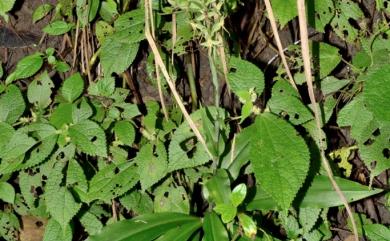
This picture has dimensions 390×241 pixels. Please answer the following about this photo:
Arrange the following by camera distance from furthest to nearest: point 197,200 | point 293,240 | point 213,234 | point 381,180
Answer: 1. point 381,180
2. point 197,200
3. point 293,240
4. point 213,234

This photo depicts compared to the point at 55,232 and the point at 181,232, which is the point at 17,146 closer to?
the point at 55,232

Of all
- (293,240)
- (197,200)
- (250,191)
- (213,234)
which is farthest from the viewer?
(197,200)

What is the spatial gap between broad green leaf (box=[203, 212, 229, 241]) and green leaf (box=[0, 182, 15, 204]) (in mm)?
578

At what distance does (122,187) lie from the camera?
144cm

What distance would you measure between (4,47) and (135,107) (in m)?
0.43

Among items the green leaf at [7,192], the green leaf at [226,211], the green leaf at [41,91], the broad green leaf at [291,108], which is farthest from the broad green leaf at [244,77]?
the green leaf at [7,192]

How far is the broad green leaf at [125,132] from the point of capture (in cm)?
146

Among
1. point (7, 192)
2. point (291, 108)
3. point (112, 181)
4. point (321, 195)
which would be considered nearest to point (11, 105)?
point (7, 192)

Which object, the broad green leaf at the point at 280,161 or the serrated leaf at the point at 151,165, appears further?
the serrated leaf at the point at 151,165

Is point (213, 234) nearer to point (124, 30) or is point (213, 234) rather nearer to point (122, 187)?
point (122, 187)

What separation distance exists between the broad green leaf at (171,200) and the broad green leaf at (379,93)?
52cm

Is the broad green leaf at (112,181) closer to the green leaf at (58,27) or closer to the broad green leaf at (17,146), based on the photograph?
the broad green leaf at (17,146)

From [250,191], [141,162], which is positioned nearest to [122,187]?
[141,162]

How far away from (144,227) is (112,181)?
0.18 meters
